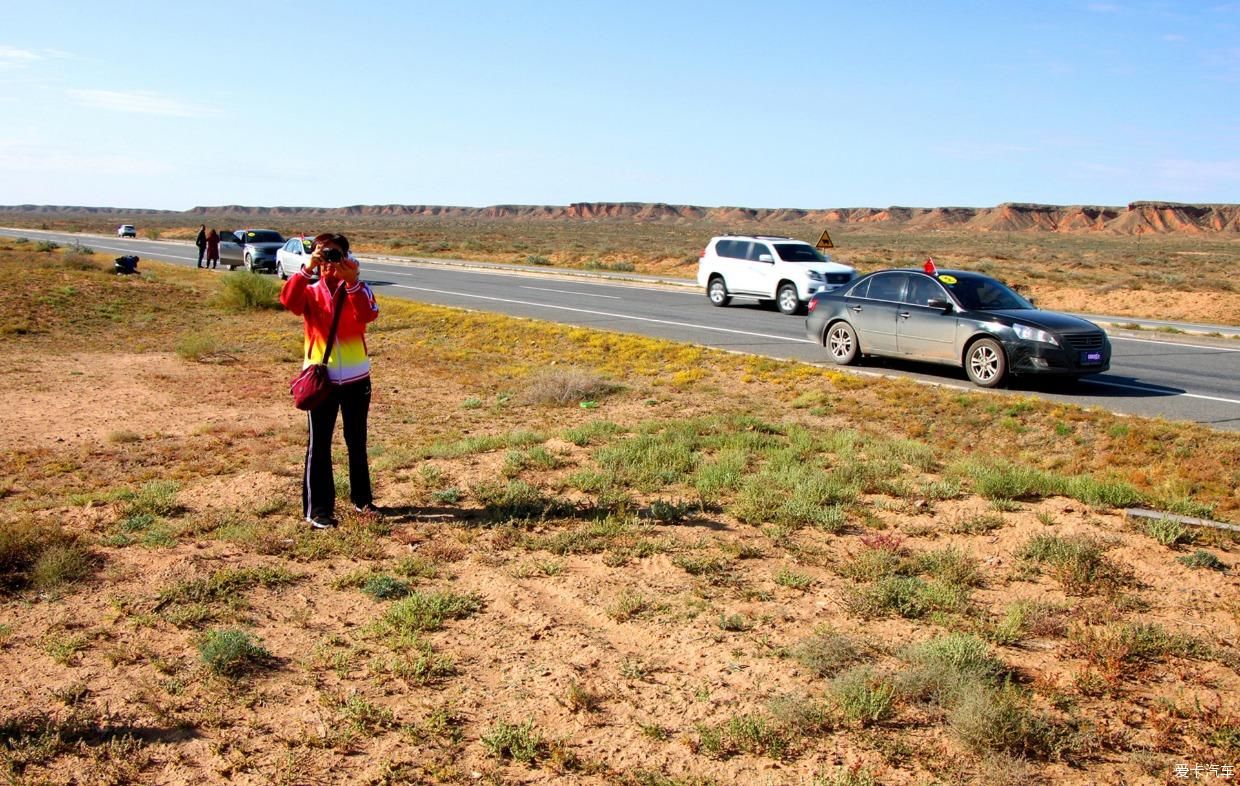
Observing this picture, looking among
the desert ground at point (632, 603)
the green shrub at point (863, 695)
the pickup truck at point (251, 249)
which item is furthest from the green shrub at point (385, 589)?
the pickup truck at point (251, 249)

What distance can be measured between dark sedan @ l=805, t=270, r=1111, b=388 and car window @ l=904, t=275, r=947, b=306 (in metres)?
0.01

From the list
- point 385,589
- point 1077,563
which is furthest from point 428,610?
point 1077,563

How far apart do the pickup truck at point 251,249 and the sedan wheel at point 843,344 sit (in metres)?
24.2

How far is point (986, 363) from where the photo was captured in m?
12.7

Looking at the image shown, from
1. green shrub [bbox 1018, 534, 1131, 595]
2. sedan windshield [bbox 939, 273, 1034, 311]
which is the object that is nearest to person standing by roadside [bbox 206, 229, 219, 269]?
sedan windshield [bbox 939, 273, 1034, 311]

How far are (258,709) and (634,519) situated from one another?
300 cm

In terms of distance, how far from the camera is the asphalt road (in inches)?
478

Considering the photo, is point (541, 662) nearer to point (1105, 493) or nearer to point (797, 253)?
point (1105, 493)

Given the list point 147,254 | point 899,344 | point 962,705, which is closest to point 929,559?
point 962,705

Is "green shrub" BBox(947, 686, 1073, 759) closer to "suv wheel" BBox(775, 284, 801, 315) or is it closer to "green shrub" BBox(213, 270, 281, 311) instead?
"suv wheel" BBox(775, 284, 801, 315)

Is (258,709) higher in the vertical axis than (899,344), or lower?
lower

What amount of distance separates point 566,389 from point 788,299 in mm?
12869

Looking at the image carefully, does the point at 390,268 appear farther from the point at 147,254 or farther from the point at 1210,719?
the point at 1210,719

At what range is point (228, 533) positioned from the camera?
659 cm
